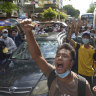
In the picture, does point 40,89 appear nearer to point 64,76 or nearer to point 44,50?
point 64,76

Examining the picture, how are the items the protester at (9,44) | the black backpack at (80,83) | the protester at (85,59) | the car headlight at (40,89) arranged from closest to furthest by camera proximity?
the black backpack at (80,83) → the car headlight at (40,89) → the protester at (85,59) → the protester at (9,44)

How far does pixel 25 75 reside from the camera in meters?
3.85

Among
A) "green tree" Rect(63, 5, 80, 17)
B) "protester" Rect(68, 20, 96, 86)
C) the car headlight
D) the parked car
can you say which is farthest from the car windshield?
"green tree" Rect(63, 5, 80, 17)

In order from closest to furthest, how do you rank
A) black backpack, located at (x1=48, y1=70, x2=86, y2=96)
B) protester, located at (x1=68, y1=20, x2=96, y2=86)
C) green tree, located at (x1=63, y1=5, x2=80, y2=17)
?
black backpack, located at (x1=48, y1=70, x2=86, y2=96), protester, located at (x1=68, y1=20, x2=96, y2=86), green tree, located at (x1=63, y1=5, x2=80, y2=17)

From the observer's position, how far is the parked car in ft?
10.5

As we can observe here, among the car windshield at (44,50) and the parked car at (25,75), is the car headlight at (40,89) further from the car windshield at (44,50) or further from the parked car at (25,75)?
the car windshield at (44,50)

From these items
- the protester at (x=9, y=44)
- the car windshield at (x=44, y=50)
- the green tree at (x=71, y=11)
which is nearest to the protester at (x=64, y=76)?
the car windshield at (x=44, y=50)

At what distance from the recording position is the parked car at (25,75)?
3.20m

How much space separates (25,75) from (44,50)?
1.20m

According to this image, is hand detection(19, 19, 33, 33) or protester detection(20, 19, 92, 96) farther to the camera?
hand detection(19, 19, 33, 33)

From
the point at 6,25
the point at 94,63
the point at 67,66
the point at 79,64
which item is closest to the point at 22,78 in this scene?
the point at 79,64

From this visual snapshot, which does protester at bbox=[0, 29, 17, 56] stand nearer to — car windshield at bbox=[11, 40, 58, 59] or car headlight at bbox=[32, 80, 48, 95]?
car windshield at bbox=[11, 40, 58, 59]

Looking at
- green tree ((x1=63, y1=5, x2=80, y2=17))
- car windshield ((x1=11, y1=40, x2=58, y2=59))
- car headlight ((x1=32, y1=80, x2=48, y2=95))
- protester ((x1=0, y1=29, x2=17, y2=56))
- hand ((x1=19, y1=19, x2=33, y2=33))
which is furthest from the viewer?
green tree ((x1=63, y1=5, x2=80, y2=17))

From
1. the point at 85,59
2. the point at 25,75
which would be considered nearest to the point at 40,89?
the point at 25,75
